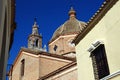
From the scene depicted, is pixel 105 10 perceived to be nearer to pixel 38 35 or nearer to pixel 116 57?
pixel 116 57

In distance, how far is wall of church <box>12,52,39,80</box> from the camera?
62.1 ft

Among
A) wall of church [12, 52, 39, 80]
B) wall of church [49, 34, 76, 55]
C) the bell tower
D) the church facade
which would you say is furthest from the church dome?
wall of church [12, 52, 39, 80]

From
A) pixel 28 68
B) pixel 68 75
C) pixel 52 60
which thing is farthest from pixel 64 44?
pixel 68 75

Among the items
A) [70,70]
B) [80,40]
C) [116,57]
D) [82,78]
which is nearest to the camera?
[116,57]

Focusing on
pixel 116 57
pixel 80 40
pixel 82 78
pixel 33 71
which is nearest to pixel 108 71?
pixel 116 57

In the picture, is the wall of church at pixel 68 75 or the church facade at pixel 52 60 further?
the church facade at pixel 52 60

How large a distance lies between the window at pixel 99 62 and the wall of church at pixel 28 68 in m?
9.82

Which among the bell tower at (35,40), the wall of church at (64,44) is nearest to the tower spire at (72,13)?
the wall of church at (64,44)

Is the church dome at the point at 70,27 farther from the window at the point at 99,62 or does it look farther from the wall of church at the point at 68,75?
the window at the point at 99,62

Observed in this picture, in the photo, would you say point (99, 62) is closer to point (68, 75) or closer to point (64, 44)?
point (68, 75)

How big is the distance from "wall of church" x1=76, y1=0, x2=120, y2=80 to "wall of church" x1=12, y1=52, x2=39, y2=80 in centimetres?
883

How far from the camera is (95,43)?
9102mm

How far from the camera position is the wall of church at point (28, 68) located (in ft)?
62.1

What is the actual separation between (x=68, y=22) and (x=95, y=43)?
18579 millimetres
